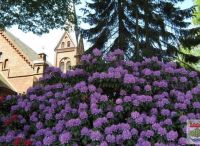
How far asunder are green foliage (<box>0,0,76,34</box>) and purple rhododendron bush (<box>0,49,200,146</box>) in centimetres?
527

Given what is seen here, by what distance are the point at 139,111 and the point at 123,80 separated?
780 mm

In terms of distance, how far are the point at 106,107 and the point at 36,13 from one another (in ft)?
26.3

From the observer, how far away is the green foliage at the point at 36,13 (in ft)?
44.4

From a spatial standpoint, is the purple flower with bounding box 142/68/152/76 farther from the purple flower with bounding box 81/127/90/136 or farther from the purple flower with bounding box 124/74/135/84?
the purple flower with bounding box 81/127/90/136

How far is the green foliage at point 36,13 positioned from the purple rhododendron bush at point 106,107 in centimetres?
527

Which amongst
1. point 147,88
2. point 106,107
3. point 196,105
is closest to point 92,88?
point 106,107

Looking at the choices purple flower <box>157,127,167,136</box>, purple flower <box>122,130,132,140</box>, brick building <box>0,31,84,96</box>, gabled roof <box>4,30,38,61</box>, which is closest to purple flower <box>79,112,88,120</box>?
purple flower <box>122,130,132,140</box>

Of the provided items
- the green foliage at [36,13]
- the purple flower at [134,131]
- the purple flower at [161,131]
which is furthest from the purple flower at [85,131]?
the green foliage at [36,13]

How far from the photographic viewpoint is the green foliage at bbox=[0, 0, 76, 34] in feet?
44.4

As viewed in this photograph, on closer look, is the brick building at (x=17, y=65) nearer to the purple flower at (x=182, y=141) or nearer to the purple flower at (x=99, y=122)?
the purple flower at (x=99, y=122)

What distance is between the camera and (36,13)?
1419 centimetres

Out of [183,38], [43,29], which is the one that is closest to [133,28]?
[183,38]

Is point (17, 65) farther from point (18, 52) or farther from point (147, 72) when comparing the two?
point (147, 72)

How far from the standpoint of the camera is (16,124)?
7.93 metres
